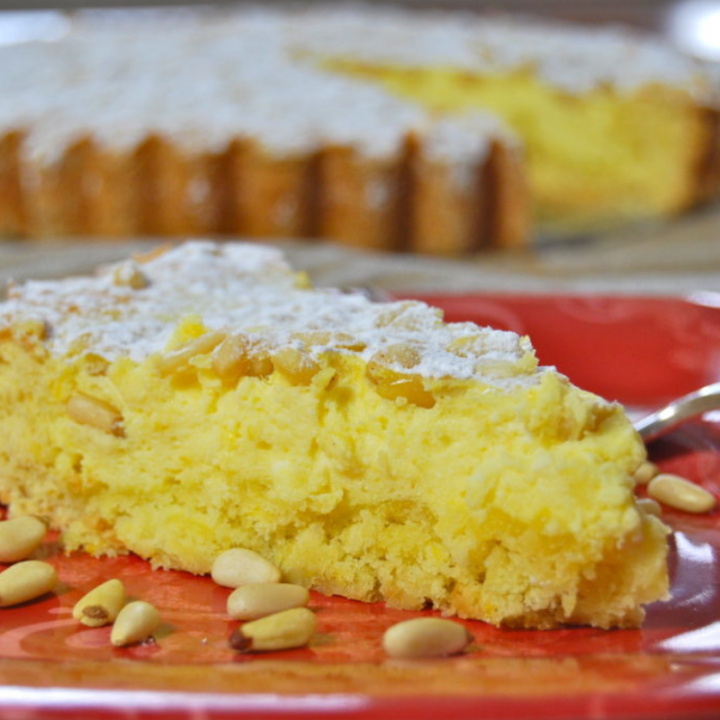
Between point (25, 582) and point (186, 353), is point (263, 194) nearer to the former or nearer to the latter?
point (186, 353)

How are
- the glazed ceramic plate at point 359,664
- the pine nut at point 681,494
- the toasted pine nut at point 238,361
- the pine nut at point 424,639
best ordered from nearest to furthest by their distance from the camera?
the glazed ceramic plate at point 359,664 < the pine nut at point 424,639 < the toasted pine nut at point 238,361 < the pine nut at point 681,494

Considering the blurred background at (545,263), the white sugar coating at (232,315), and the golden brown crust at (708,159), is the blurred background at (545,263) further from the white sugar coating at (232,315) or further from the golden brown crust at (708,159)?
the white sugar coating at (232,315)

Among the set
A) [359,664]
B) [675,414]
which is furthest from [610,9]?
[359,664]

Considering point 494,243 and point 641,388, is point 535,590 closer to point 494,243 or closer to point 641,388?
point 641,388

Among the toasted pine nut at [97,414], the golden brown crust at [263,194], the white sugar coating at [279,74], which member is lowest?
the toasted pine nut at [97,414]

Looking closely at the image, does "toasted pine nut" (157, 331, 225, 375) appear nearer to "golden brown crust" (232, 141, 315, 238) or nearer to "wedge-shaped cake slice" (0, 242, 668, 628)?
"wedge-shaped cake slice" (0, 242, 668, 628)

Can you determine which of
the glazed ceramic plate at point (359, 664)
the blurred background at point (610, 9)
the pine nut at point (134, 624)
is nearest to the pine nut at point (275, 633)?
the glazed ceramic plate at point (359, 664)

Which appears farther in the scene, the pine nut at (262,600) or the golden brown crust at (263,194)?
the golden brown crust at (263,194)

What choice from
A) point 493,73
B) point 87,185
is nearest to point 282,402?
point 87,185
